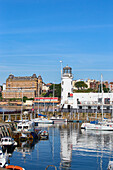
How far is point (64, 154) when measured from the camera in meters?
44.9

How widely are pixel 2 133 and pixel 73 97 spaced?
198ft

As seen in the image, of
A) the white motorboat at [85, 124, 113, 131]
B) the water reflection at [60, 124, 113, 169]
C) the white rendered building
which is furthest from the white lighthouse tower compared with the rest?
the water reflection at [60, 124, 113, 169]

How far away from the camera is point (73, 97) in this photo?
379 feet

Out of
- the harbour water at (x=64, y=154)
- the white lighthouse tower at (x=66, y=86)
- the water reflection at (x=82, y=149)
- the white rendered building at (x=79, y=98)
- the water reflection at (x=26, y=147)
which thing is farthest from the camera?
the white lighthouse tower at (x=66, y=86)

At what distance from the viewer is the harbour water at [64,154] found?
38.5 m

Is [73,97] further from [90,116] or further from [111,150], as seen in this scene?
[111,150]

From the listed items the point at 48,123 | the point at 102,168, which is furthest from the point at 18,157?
the point at 48,123

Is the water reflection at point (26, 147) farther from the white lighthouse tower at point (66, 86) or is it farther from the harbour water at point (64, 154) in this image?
the white lighthouse tower at point (66, 86)

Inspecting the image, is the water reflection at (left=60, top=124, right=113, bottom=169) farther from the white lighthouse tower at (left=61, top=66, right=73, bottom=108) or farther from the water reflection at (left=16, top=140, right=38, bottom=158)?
the white lighthouse tower at (left=61, top=66, right=73, bottom=108)

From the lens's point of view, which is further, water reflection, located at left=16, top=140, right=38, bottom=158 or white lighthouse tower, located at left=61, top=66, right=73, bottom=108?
white lighthouse tower, located at left=61, top=66, right=73, bottom=108

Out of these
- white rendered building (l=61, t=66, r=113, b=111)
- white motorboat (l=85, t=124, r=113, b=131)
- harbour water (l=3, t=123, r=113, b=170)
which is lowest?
harbour water (l=3, t=123, r=113, b=170)

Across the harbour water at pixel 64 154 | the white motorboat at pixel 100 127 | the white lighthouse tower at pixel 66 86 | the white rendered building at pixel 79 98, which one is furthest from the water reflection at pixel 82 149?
the white lighthouse tower at pixel 66 86

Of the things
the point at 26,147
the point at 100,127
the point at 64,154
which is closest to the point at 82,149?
the point at 64,154

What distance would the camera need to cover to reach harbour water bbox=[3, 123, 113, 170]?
38.5 meters
